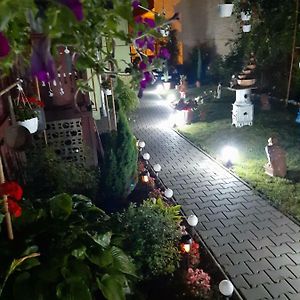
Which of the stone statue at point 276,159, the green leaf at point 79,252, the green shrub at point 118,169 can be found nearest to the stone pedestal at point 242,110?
the stone statue at point 276,159

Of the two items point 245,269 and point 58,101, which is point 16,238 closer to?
point 245,269

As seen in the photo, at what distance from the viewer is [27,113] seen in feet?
19.6

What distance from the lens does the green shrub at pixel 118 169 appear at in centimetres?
828

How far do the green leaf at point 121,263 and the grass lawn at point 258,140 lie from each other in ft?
16.3

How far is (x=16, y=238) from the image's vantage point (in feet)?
13.5

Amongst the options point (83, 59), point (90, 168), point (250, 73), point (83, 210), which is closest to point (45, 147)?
point (90, 168)

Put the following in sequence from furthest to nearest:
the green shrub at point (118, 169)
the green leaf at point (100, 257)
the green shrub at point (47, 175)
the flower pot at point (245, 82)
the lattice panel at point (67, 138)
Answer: the flower pot at point (245, 82) → the lattice panel at point (67, 138) → the green shrub at point (118, 169) → the green shrub at point (47, 175) → the green leaf at point (100, 257)

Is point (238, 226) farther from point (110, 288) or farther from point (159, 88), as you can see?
point (159, 88)

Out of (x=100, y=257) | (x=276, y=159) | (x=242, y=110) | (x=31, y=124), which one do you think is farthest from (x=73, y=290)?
(x=242, y=110)

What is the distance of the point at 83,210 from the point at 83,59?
3.23 meters

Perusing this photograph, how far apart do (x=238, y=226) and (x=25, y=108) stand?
199 inches

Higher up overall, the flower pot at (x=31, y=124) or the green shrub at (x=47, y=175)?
the flower pot at (x=31, y=124)

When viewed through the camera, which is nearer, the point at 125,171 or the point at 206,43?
the point at 125,171

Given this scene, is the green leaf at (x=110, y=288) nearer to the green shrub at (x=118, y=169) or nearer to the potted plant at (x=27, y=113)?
the potted plant at (x=27, y=113)
